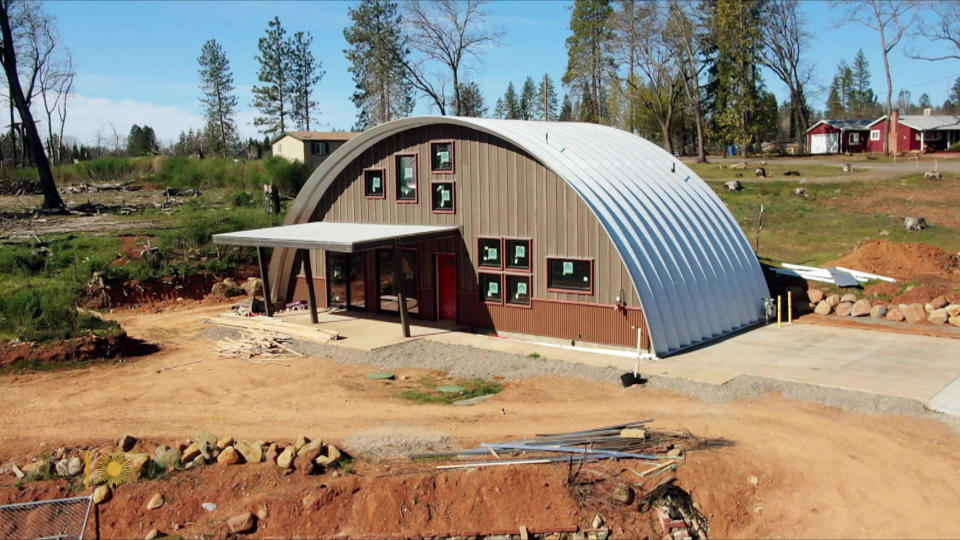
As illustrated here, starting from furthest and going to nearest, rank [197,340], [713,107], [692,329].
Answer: [713,107] → [197,340] → [692,329]

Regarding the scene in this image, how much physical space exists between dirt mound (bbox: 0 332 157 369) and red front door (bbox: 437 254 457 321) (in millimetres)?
7917

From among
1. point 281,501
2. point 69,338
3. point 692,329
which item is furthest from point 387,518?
point 69,338

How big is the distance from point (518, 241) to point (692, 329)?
192 inches

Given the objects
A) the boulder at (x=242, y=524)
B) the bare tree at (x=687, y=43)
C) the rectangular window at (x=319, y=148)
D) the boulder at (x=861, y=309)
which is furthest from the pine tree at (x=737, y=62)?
the boulder at (x=242, y=524)

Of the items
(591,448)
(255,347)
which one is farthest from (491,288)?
(591,448)

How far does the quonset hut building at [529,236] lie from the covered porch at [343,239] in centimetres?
6

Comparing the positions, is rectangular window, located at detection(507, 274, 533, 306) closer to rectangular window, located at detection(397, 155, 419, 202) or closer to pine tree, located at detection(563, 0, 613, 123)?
rectangular window, located at detection(397, 155, 419, 202)

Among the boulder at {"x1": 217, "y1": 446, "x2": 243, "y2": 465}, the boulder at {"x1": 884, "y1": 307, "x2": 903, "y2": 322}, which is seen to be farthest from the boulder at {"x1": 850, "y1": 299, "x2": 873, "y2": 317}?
the boulder at {"x1": 217, "y1": 446, "x2": 243, "y2": 465}

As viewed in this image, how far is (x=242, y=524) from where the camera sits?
34.1 feet

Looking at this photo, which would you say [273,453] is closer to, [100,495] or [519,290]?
[100,495]

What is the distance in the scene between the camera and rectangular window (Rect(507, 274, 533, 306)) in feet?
65.5

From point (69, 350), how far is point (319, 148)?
137 ft

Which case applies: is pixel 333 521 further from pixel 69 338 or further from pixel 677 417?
pixel 69 338

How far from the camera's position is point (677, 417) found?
13.4m
